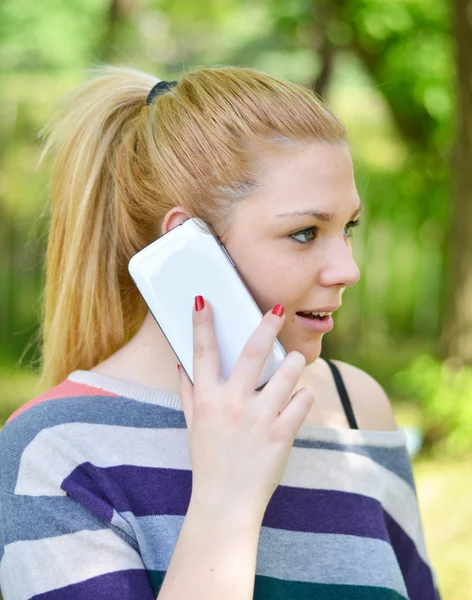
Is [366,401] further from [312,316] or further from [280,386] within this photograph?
[280,386]

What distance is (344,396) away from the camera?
71.4 inches

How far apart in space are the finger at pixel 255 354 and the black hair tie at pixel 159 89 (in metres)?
0.62

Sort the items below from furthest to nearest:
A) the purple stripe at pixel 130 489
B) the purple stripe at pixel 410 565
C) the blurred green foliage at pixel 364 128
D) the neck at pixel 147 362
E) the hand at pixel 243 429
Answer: the blurred green foliage at pixel 364 128 < the purple stripe at pixel 410 565 < the neck at pixel 147 362 < the purple stripe at pixel 130 489 < the hand at pixel 243 429

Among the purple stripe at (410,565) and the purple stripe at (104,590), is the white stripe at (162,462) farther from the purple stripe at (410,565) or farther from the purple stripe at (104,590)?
the purple stripe at (104,590)

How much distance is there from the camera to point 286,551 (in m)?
1.52

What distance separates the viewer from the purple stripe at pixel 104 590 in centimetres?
131

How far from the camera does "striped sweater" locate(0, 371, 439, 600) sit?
1346 mm

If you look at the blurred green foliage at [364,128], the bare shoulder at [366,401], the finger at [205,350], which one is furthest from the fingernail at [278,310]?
the blurred green foliage at [364,128]

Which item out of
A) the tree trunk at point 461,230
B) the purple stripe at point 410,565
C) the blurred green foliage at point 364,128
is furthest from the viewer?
the blurred green foliage at point 364,128

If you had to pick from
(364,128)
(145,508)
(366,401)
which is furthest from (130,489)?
(364,128)

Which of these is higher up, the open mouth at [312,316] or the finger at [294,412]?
the open mouth at [312,316]

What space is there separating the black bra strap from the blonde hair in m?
0.47

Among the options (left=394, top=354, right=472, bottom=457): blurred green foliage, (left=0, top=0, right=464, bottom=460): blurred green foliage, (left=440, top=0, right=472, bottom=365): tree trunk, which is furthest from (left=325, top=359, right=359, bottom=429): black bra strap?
(left=0, top=0, right=464, bottom=460): blurred green foliage

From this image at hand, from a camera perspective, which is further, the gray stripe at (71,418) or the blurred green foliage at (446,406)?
the blurred green foliage at (446,406)
